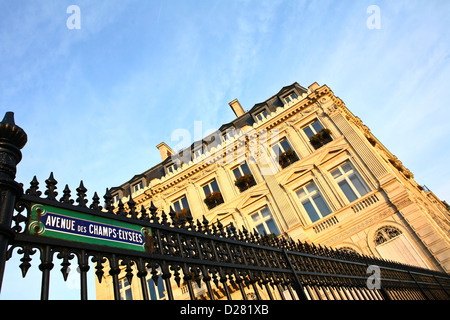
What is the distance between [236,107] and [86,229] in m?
25.3

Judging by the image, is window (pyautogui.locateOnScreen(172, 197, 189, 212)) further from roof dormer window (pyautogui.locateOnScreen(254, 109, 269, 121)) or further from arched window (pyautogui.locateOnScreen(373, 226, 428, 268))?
arched window (pyautogui.locateOnScreen(373, 226, 428, 268))

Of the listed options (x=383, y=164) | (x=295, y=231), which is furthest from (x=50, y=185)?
(x=383, y=164)

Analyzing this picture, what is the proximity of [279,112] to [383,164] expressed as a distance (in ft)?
25.8

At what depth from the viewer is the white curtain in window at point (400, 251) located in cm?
1389

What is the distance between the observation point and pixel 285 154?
19.7 m

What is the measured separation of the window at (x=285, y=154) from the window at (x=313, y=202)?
2.07 meters

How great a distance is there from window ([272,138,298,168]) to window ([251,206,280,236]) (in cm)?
330

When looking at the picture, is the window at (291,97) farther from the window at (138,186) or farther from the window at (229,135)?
the window at (138,186)

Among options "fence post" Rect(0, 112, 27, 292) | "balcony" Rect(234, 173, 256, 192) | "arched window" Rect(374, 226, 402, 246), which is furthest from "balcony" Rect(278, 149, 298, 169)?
"fence post" Rect(0, 112, 27, 292)

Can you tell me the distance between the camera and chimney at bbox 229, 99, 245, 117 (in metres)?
26.7

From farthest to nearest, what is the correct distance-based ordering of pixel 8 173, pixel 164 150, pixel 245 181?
1. pixel 164 150
2. pixel 245 181
3. pixel 8 173

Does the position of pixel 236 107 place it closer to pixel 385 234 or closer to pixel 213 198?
pixel 213 198

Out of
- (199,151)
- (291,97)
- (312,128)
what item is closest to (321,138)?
(312,128)
